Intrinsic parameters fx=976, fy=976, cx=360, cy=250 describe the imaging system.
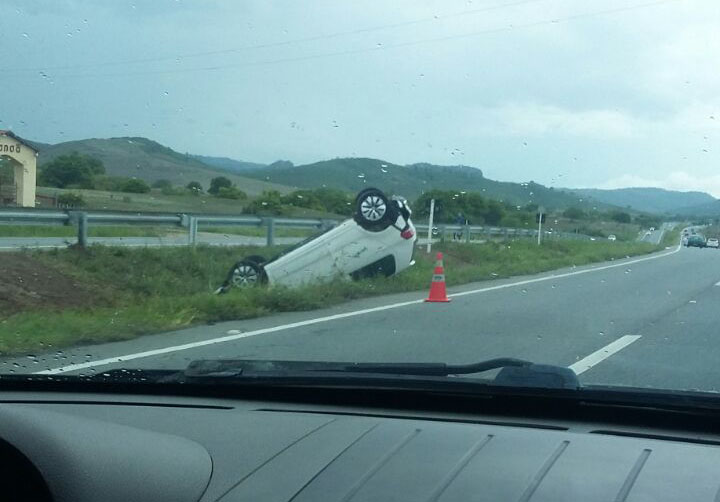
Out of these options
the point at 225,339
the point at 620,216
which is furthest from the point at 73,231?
the point at 620,216

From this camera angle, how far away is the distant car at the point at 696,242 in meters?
42.2

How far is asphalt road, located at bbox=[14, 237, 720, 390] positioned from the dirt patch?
2.41m

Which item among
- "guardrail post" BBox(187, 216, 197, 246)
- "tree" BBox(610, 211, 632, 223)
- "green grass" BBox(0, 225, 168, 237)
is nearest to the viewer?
"green grass" BBox(0, 225, 168, 237)

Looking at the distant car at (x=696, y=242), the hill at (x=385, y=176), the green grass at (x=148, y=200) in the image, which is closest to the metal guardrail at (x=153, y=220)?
the green grass at (x=148, y=200)

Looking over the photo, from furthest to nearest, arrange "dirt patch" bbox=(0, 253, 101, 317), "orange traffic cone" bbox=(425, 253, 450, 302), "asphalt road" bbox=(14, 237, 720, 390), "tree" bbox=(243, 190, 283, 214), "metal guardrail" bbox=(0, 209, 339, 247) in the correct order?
"orange traffic cone" bbox=(425, 253, 450, 302), "metal guardrail" bbox=(0, 209, 339, 247), "dirt patch" bbox=(0, 253, 101, 317), "tree" bbox=(243, 190, 283, 214), "asphalt road" bbox=(14, 237, 720, 390)

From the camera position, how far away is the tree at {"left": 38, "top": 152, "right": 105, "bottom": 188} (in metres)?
8.16

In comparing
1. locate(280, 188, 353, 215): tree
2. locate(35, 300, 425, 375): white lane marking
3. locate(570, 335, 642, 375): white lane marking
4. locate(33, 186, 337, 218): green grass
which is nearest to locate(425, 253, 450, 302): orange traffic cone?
locate(35, 300, 425, 375): white lane marking

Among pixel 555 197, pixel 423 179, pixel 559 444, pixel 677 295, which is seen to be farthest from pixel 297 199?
pixel 559 444

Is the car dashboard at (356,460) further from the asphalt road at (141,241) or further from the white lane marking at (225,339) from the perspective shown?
the asphalt road at (141,241)

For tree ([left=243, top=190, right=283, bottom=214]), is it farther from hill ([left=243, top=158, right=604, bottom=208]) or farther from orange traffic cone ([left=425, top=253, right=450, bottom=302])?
orange traffic cone ([left=425, top=253, right=450, bottom=302])

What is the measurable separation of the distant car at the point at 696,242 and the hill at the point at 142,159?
35671mm

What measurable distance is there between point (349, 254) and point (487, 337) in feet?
18.4

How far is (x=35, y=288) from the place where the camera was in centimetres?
1293

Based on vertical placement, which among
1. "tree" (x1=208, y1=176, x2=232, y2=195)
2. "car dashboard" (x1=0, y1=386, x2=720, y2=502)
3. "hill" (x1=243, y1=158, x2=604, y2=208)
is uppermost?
"hill" (x1=243, y1=158, x2=604, y2=208)
